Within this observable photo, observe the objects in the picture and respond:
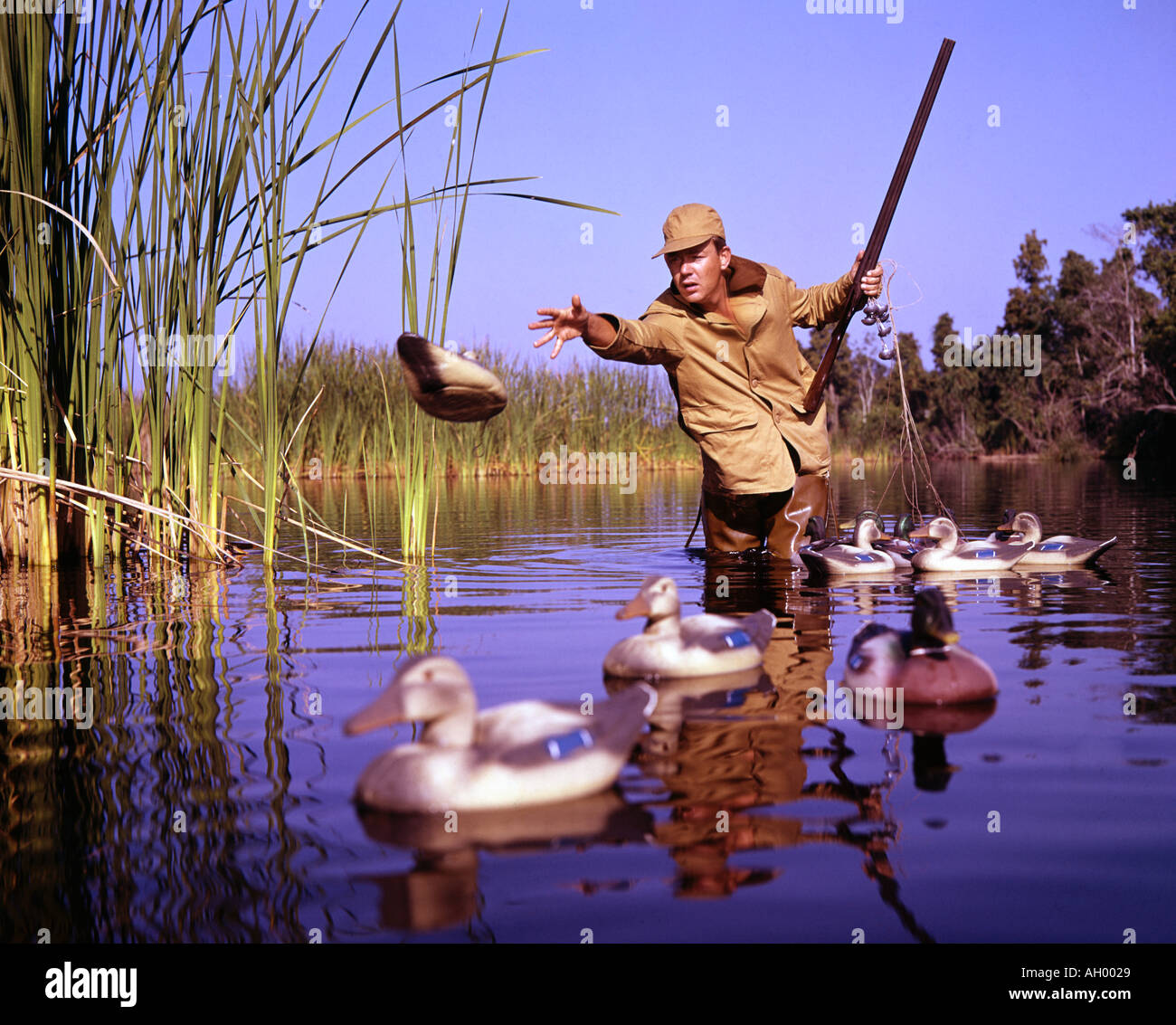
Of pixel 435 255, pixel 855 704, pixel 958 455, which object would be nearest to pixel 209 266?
pixel 435 255

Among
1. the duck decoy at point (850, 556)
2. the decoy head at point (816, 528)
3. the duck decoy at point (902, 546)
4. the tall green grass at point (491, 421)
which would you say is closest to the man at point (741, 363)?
the decoy head at point (816, 528)

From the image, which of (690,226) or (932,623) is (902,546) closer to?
(690,226)

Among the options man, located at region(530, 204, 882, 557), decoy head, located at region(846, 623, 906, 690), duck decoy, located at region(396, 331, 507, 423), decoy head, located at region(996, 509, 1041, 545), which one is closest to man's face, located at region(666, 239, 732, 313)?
man, located at region(530, 204, 882, 557)

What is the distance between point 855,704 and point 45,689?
105 inches

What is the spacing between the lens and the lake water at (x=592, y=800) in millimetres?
2373

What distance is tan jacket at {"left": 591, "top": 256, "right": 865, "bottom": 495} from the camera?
777 cm

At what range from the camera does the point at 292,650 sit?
5066mm

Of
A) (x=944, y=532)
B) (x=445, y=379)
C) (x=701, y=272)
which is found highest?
(x=701, y=272)

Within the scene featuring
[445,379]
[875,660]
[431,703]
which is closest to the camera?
[431,703]

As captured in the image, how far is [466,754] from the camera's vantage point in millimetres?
2893

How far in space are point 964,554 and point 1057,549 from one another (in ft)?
2.05

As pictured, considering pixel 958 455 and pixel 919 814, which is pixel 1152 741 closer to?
pixel 919 814

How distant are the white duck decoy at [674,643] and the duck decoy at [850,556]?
2.89 meters

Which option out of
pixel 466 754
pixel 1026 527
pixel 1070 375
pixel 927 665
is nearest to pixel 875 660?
pixel 927 665
